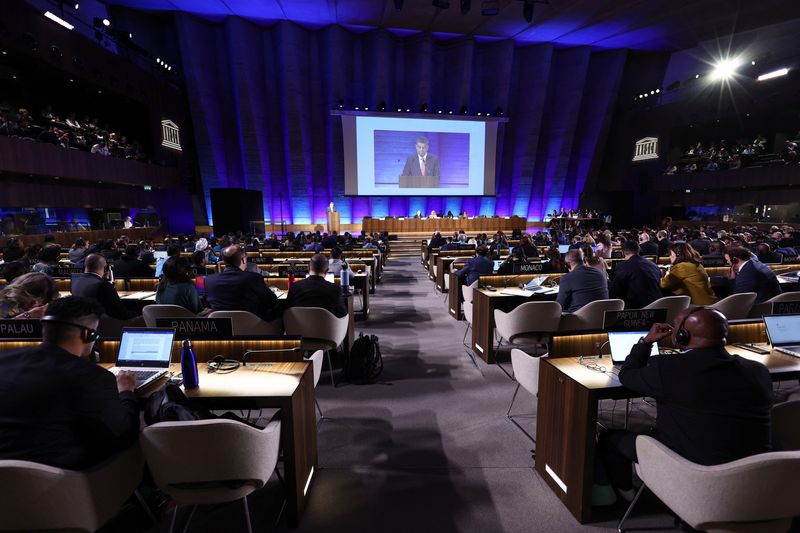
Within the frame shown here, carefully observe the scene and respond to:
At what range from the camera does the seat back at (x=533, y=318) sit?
13.3 feet

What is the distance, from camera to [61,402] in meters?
1.61

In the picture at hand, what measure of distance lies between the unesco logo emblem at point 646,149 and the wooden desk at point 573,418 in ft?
63.2

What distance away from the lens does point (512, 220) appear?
64.0 feet

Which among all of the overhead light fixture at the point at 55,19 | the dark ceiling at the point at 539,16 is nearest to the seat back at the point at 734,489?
the overhead light fixture at the point at 55,19

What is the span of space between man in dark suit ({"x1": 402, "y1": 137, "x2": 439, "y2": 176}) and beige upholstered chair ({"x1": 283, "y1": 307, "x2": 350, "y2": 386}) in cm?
1539

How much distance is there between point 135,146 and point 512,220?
51.6ft

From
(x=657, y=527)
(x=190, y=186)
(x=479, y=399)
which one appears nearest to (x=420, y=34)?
(x=190, y=186)

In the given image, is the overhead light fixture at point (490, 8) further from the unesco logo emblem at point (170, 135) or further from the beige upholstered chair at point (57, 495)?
the beige upholstered chair at point (57, 495)

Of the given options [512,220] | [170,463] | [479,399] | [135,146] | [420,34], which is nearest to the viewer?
[170,463]

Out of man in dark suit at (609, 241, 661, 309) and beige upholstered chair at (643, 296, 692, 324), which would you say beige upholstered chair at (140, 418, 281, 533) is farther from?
man in dark suit at (609, 241, 661, 309)

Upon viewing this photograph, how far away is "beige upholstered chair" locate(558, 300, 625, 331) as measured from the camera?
13.3 feet

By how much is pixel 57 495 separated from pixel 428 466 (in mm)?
2118

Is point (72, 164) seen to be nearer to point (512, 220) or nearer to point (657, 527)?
point (657, 527)

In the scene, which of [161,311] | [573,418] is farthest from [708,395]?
[161,311]
